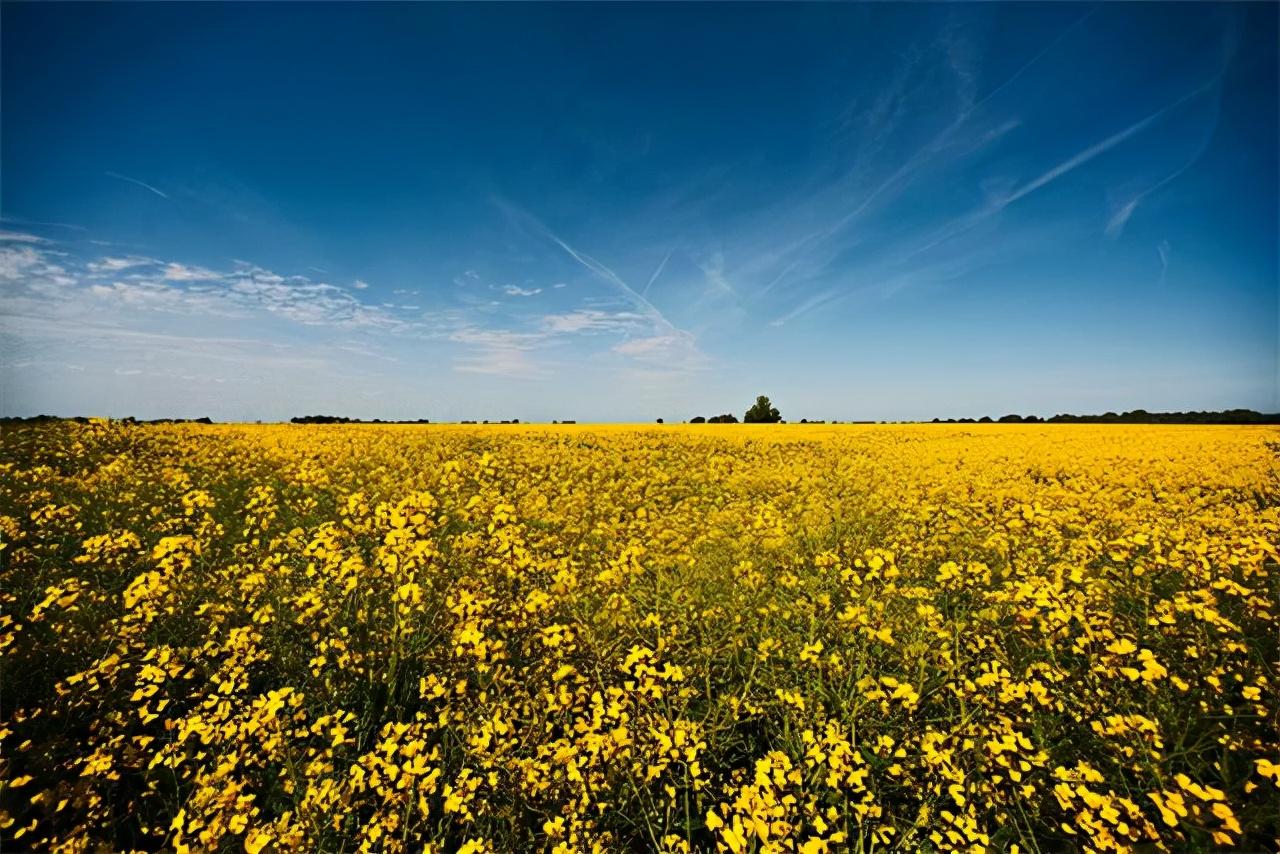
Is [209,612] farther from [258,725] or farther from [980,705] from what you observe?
[980,705]

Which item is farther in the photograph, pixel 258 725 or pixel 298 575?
pixel 298 575

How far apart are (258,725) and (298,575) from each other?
6.98 ft

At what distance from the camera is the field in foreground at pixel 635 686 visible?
3297mm

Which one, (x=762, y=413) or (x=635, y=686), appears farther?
(x=762, y=413)

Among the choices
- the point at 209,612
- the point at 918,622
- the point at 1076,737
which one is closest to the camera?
the point at 1076,737

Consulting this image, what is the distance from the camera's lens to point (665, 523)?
7.57 meters

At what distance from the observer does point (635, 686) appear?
4.17m

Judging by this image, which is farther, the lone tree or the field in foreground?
the lone tree

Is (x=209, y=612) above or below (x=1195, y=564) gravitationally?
below

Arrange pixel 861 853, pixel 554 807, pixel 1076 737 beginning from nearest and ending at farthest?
pixel 861 853
pixel 554 807
pixel 1076 737

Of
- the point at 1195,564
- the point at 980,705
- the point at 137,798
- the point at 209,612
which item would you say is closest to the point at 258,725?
the point at 137,798

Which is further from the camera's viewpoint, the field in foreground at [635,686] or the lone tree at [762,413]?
the lone tree at [762,413]

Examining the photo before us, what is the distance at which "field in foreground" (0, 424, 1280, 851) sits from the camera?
3297 mm

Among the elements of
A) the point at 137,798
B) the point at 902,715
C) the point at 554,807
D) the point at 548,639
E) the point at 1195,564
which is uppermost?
the point at 1195,564
